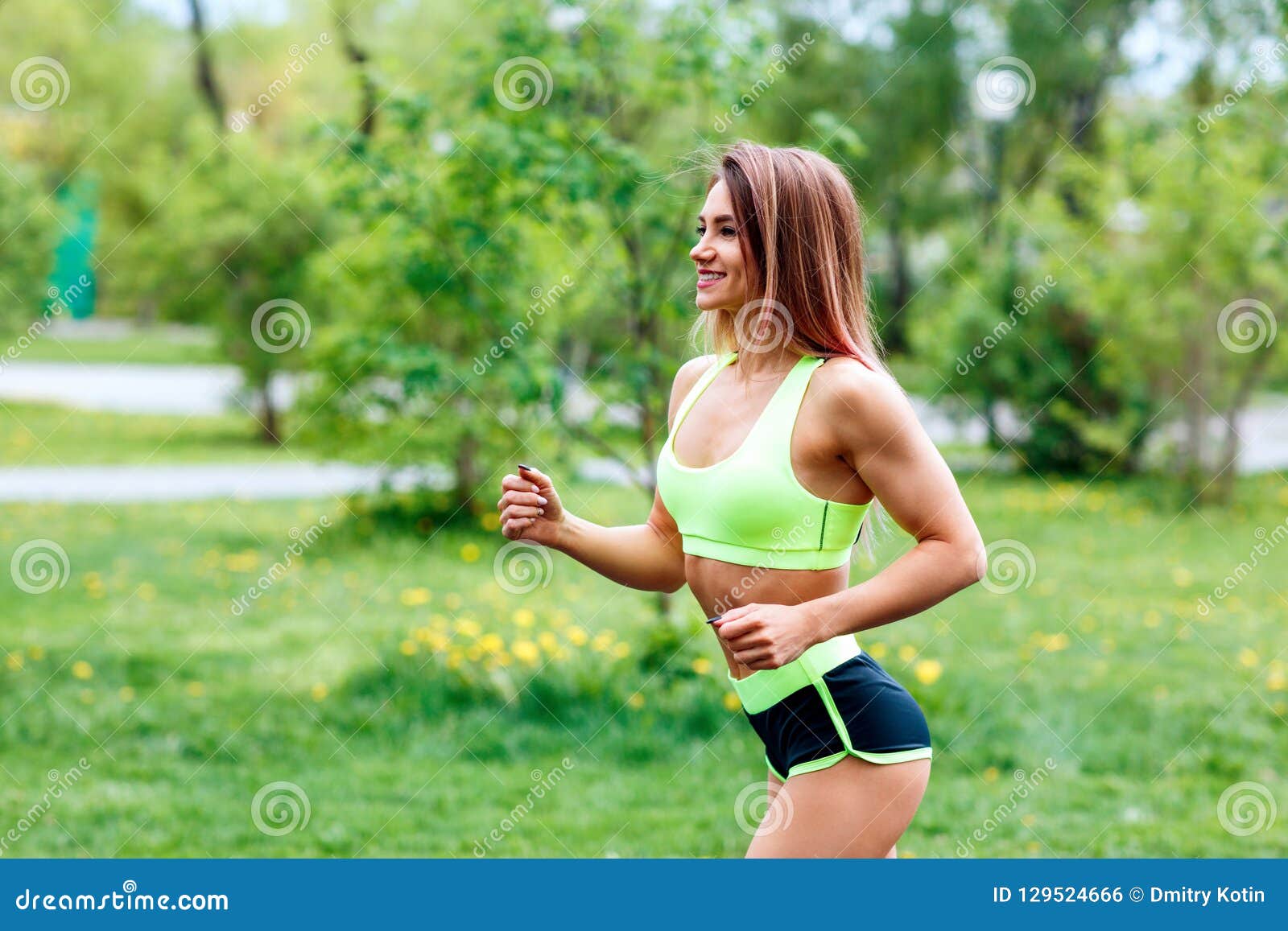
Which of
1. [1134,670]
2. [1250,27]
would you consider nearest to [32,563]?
[1134,670]

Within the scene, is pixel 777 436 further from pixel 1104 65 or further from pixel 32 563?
pixel 1104 65

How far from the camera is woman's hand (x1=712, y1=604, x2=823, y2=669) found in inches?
76.2

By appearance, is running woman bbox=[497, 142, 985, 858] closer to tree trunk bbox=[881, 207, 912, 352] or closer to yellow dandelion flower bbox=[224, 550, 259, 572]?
yellow dandelion flower bbox=[224, 550, 259, 572]
